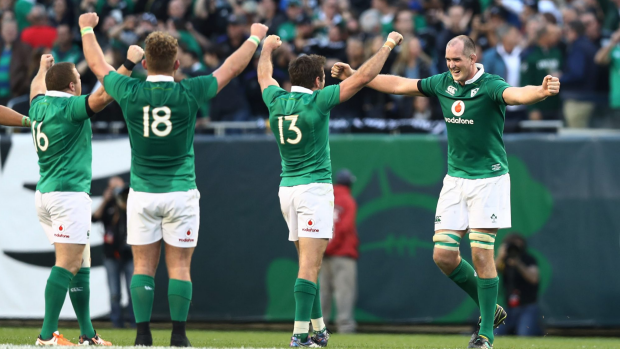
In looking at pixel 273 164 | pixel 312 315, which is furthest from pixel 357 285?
pixel 312 315

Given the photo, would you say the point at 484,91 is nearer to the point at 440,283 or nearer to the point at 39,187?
the point at 39,187

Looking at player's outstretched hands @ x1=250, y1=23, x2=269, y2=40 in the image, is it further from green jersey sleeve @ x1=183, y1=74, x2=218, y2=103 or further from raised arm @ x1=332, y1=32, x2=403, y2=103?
raised arm @ x1=332, y1=32, x2=403, y2=103

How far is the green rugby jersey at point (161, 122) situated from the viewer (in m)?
7.57

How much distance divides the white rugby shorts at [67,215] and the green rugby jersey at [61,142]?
0.07m

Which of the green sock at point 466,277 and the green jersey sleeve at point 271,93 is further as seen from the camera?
the green sock at point 466,277

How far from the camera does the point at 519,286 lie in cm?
1359

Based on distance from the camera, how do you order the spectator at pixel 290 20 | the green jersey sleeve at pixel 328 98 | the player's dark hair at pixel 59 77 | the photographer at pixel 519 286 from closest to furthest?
the green jersey sleeve at pixel 328 98
the player's dark hair at pixel 59 77
the photographer at pixel 519 286
the spectator at pixel 290 20

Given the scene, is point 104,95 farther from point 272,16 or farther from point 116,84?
point 272,16

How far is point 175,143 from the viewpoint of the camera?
7629 millimetres

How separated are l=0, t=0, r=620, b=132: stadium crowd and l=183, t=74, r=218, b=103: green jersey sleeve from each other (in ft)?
24.0

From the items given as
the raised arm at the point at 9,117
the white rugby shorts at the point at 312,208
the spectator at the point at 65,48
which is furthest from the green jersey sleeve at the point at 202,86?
the spectator at the point at 65,48

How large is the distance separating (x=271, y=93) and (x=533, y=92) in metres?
2.45

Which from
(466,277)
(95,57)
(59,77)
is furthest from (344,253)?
(95,57)

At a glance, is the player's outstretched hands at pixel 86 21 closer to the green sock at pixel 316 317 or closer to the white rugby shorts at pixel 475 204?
the green sock at pixel 316 317
